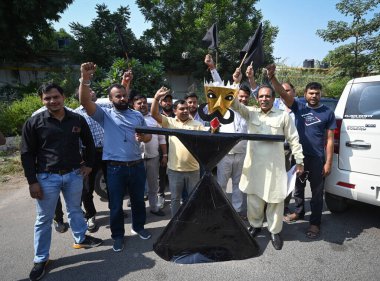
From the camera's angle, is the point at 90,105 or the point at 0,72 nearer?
the point at 90,105

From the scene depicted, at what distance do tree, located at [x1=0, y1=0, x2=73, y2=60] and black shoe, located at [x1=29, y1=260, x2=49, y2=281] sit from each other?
11.0 m

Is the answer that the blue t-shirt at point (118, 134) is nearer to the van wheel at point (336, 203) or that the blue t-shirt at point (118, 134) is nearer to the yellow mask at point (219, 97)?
the yellow mask at point (219, 97)

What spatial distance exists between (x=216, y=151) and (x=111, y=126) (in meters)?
1.56

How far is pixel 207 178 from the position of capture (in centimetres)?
204

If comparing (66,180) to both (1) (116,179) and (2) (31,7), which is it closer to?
(1) (116,179)

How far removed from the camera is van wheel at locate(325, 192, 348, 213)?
4043 millimetres

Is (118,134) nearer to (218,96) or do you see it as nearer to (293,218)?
(218,96)

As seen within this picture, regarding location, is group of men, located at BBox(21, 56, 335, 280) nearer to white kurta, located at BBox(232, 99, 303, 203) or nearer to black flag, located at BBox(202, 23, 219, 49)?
white kurta, located at BBox(232, 99, 303, 203)

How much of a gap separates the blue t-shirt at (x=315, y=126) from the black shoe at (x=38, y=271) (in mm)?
3110

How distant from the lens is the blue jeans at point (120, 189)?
3.21 m

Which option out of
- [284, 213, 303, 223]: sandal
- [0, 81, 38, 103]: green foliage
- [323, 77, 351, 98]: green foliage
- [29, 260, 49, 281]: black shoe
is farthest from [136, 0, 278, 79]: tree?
[29, 260, 49, 281]: black shoe

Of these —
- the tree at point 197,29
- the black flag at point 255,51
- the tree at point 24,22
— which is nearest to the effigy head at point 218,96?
the black flag at point 255,51

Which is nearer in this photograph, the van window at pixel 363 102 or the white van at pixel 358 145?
the white van at pixel 358 145

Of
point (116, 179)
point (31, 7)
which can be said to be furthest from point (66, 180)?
point (31, 7)
